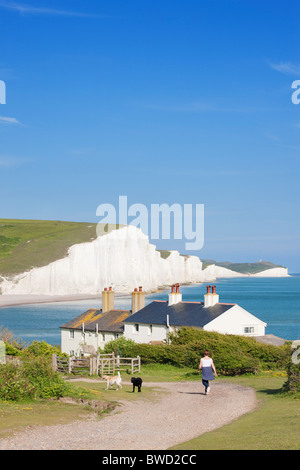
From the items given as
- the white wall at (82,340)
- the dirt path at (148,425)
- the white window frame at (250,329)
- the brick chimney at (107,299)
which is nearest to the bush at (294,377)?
the dirt path at (148,425)

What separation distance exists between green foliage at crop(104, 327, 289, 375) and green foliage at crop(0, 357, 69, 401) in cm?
1369

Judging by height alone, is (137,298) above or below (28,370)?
above

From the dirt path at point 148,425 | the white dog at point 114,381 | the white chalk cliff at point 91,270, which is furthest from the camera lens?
the white chalk cliff at point 91,270

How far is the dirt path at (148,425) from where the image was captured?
13.9 meters

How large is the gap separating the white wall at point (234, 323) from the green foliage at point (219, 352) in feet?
12.3

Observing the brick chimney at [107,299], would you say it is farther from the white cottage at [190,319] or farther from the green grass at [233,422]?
the green grass at [233,422]

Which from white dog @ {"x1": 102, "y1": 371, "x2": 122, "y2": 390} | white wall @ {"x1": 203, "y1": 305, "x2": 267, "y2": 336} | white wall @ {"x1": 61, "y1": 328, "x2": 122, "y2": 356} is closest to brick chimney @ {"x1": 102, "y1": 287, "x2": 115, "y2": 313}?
white wall @ {"x1": 61, "y1": 328, "x2": 122, "y2": 356}

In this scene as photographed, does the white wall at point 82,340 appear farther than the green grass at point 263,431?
Yes

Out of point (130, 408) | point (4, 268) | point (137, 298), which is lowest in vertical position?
point (130, 408)

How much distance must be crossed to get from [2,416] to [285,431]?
7.74 m

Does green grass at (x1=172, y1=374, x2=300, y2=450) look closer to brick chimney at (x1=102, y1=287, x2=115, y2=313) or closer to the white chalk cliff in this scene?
brick chimney at (x1=102, y1=287, x2=115, y2=313)

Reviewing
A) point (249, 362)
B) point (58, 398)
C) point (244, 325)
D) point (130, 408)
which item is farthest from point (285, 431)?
point (244, 325)
